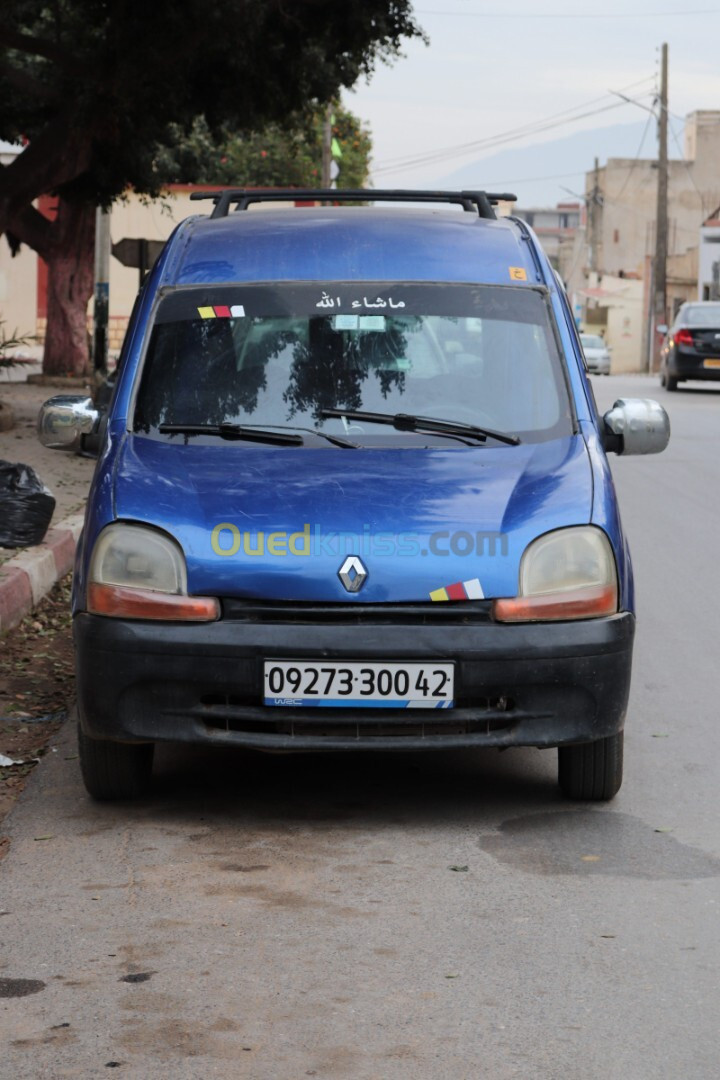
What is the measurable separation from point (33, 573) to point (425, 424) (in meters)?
4.12

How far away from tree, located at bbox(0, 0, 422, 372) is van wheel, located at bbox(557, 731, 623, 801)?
13.7 metres

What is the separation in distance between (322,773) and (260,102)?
16816 mm

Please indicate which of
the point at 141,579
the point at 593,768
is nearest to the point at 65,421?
the point at 141,579

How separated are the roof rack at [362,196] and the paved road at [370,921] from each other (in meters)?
2.25

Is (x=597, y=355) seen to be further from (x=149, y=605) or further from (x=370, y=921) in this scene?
(x=370, y=921)

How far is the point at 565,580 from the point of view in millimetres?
5258

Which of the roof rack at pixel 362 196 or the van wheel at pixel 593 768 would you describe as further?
the roof rack at pixel 362 196

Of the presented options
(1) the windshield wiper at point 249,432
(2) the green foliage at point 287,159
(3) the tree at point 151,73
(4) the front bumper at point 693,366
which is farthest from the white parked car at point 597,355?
(1) the windshield wiper at point 249,432

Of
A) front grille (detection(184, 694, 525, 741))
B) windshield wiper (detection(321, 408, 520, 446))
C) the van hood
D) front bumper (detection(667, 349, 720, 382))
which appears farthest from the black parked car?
front grille (detection(184, 694, 525, 741))

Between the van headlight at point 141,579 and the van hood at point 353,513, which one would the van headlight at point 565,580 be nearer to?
the van hood at point 353,513

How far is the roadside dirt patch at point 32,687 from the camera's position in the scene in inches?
249

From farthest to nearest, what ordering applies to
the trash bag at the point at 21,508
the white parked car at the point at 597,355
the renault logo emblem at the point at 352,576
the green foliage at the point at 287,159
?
the green foliage at the point at 287,159 → the white parked car at the point at 597,355 → the trash bag at the point at 21,508 → the renault logo emblem at the point at 352,576

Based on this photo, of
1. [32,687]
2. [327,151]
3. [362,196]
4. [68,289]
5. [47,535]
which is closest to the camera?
[362,196]

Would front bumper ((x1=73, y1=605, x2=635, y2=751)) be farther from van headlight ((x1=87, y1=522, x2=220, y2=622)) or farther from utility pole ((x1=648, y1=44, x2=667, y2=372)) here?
utility pole ((x1=648, y1=44, x2=667, y2=372))
